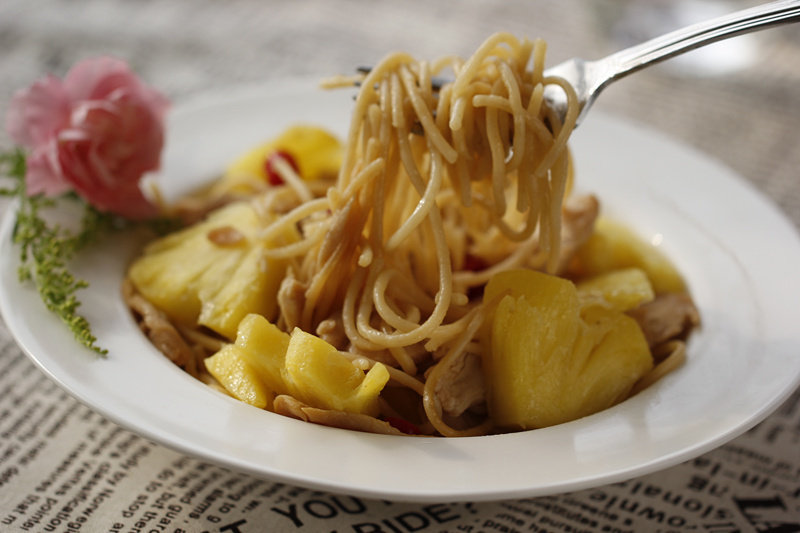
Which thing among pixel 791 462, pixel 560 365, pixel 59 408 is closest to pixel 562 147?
pixel 560 365

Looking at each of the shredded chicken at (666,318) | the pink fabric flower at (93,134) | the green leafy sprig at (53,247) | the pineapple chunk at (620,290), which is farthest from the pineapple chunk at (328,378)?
the pink fabric flower at (93,134)

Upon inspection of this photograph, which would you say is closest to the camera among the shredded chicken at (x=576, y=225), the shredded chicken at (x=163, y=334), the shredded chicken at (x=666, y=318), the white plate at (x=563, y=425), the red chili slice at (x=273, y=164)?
the white plate at (x=563, y=425)

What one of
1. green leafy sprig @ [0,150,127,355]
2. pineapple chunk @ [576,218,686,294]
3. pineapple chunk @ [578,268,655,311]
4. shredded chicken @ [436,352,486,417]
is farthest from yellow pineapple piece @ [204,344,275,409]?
pineapple chunk @ [576,218,686,294]

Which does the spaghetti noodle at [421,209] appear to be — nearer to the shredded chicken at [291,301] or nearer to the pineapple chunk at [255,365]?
the shredded chicken at [291,301]

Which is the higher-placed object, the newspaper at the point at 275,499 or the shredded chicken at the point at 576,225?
the shredded chicken at the point at 576,225

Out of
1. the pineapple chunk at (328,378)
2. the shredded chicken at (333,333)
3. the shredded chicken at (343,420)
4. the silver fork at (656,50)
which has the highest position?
the silver fork at (656,50)

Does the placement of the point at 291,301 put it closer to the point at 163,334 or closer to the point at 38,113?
the point at 163,334

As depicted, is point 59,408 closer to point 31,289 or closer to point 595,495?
point 31,289
